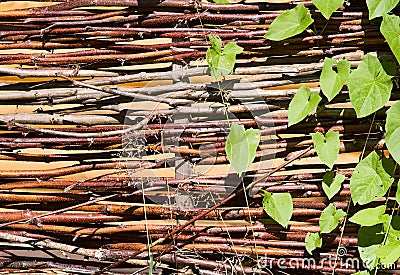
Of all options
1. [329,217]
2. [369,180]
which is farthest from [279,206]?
[369,180]

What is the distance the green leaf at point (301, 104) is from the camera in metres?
1.33

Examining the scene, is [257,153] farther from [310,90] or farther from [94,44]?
[94,44]

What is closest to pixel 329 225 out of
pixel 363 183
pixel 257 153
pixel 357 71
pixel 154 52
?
pixel 363 183

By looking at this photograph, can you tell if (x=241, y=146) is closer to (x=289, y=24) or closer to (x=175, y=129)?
(x=175, y=129)

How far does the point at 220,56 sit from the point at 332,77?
31 cm

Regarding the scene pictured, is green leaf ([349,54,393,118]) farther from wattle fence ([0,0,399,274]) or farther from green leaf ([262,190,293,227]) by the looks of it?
green leaf ([262,190,293,227])

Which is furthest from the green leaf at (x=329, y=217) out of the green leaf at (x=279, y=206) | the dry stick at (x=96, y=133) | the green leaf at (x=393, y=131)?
the dry stick at (x=96, y=133)

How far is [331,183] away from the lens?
1.38 m

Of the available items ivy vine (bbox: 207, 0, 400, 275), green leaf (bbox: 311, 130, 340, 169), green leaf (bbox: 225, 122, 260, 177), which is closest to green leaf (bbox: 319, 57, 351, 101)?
ivy vine (bbox: 207, 0, 400, 275)

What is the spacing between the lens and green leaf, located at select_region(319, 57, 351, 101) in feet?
4.25

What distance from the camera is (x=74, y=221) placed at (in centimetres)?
146

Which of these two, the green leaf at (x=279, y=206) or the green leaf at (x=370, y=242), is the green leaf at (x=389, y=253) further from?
the green leaf at (x=279, y=206)

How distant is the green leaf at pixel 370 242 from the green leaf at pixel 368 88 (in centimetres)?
33

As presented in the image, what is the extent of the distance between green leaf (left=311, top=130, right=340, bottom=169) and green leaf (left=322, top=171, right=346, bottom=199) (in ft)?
0.26
